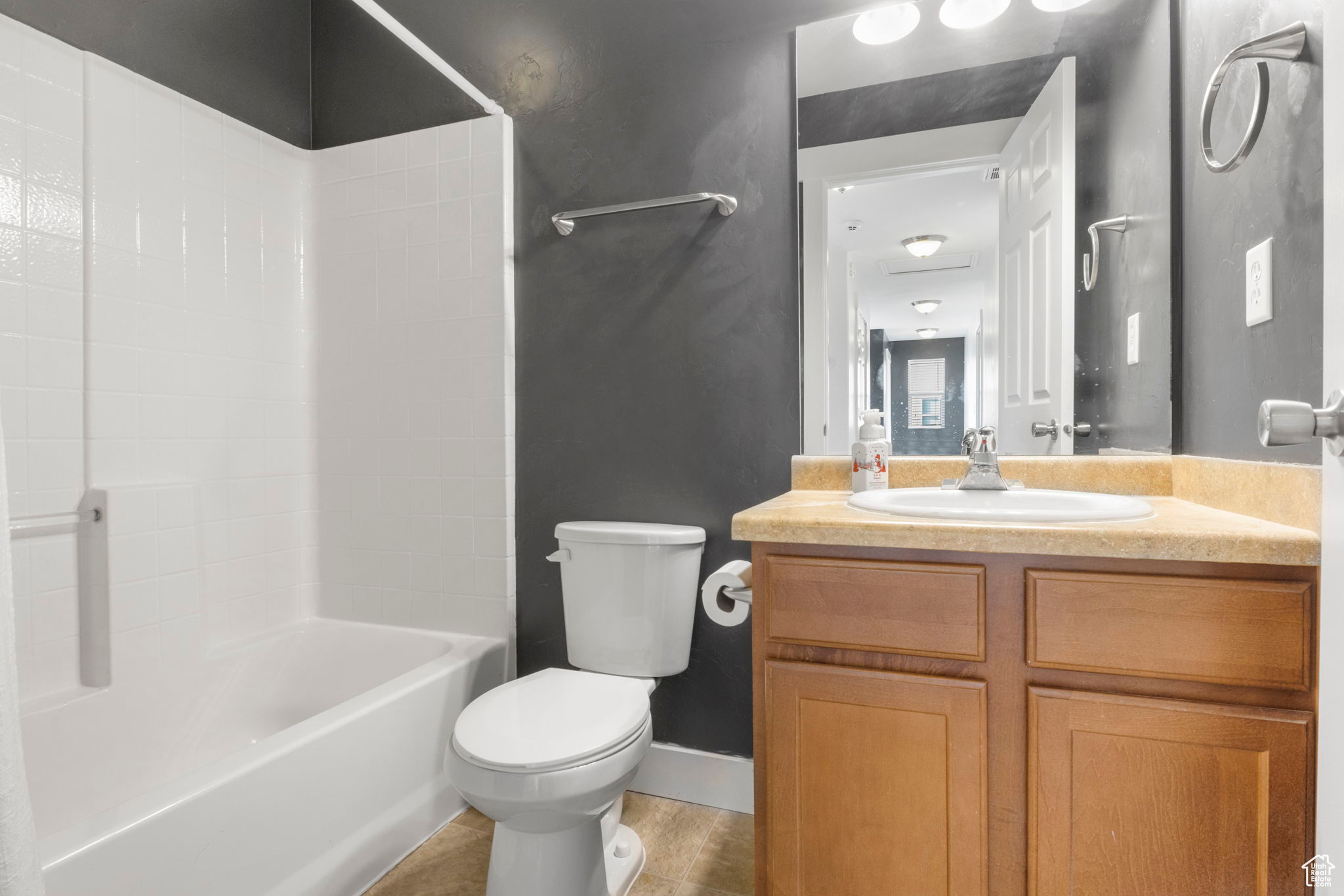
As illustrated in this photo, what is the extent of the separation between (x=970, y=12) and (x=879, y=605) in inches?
54.8

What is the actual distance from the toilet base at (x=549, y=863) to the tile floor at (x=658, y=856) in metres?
0.20

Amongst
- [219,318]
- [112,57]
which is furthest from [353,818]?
[112,57]

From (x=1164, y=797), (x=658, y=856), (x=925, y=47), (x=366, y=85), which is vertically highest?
(x=366, y=85)

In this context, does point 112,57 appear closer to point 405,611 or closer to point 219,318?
point 219,318

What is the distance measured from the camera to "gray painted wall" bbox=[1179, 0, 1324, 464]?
0.92 meters

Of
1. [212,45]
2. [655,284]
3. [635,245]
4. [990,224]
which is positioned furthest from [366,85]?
[990,224]

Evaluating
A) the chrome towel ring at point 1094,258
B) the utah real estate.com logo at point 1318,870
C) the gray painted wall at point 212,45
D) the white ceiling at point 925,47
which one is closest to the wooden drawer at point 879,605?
the utah real estate.com logo at point 1318,870

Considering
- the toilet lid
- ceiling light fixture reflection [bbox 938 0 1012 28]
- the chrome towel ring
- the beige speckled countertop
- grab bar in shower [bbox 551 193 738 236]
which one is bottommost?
the toilet lid

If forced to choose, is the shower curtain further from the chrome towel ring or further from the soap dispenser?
the chrome towel ring

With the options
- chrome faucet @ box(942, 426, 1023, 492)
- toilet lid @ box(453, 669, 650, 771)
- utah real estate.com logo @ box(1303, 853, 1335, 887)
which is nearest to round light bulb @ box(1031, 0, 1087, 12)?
chrome faucet @ box(942, 426, 1023, 492)

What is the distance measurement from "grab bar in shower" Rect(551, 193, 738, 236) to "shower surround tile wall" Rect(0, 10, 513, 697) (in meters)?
0.25

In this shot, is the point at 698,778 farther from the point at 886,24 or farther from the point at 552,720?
the point at 886,24

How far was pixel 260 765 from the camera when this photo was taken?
1.26 m

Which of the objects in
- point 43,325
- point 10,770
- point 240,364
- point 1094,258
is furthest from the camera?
point 240,364
